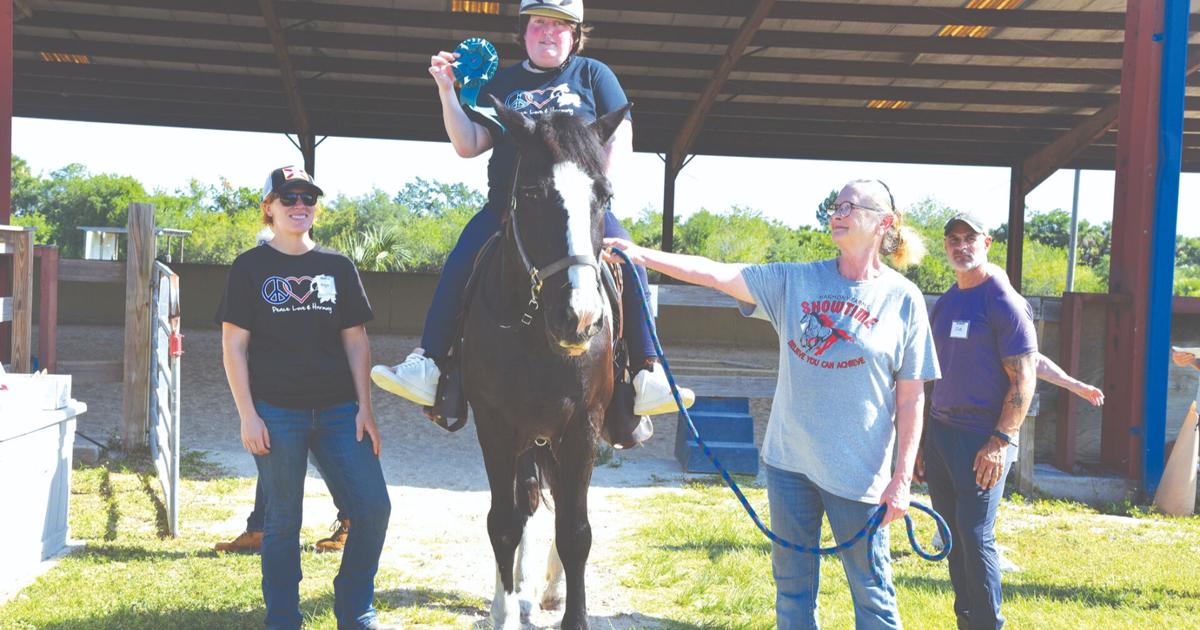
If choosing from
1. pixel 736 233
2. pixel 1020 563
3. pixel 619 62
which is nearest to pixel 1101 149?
pixel 619 62

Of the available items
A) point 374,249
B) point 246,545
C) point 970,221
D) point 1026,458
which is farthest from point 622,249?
point 374,249

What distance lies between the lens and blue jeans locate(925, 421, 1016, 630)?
3.42 meters

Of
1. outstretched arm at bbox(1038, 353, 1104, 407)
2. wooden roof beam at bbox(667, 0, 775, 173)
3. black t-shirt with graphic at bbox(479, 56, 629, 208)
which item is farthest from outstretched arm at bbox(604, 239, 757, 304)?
wooden roof beam at bbox(667, 0, 775, 173)

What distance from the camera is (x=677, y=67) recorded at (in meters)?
14.2

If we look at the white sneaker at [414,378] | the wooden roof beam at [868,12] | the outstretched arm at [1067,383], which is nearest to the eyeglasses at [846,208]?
the white sneaker at [414,378]

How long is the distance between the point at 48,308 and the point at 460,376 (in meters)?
5.43

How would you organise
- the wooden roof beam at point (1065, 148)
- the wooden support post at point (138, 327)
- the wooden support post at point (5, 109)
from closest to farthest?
the wooden support post at point (138, 327), the wooden support post at point (5, 109), the wooden roof beam at point (1065, 148)

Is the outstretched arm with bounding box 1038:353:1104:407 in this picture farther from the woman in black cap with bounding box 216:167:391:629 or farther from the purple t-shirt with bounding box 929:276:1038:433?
the woman in black cap with bounding box 216:167:391:629

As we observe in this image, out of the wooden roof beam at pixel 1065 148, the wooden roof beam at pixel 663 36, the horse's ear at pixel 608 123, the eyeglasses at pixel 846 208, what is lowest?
the eyeglasses at pixel 846 208

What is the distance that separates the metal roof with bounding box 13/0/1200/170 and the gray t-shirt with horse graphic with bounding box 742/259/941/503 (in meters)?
9.85

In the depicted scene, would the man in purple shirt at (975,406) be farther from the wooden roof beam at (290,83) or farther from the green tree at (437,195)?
the green tree at (437,195)

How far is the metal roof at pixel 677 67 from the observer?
12352 mm

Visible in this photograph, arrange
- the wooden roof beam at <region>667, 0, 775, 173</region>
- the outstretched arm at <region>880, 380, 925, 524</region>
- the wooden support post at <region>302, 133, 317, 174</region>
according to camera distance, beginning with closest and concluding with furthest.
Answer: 1. the outstretched arm at <region>880, 380, 925, 524</region>
2. the wooden roof beam at <region>667, 0, 775, 173</region>
3. the wooden support post at <region>302, 133, 317, 174</region>

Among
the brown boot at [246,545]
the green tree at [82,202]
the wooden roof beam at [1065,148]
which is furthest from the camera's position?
the green tree at [82,202]
